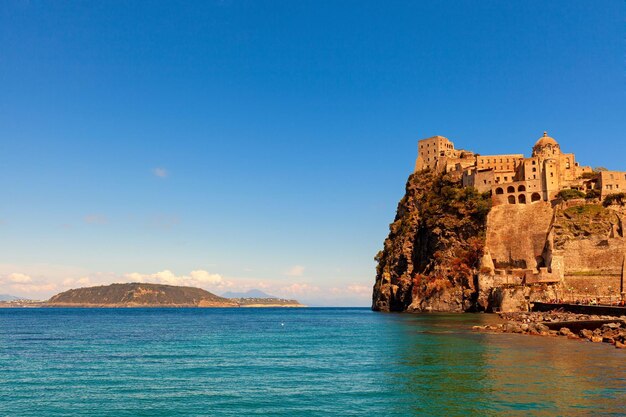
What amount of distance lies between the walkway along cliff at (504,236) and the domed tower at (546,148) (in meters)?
0.23

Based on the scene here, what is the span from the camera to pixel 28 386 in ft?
90.6

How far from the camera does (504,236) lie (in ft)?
300

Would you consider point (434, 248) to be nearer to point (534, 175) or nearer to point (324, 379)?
point (534, 175)

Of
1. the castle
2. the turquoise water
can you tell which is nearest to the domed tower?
the castle

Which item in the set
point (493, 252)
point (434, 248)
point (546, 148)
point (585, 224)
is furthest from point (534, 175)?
point (434, 248)

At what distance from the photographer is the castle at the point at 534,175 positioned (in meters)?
95.8

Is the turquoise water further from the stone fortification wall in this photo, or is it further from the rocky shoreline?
the stone fortification wall

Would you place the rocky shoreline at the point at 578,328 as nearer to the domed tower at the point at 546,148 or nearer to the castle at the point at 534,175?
the castle at the point at 534,175

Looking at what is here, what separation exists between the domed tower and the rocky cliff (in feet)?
53.7

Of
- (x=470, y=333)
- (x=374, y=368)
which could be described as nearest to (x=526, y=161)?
(x=470, y=333)

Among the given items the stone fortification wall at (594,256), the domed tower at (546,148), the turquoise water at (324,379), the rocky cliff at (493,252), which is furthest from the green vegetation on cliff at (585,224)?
the turquoise water at (324,379)

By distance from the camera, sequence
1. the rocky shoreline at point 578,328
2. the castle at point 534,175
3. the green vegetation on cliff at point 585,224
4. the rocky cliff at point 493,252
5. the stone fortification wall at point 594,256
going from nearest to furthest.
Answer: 1. the rocky shoreline at point 578,328
2. the stone fortification wall at point 594,256
3. the rocky cliff at point 493,252
4. the green vegetation on cliff at point 585,224
5. the castle at point 534,175

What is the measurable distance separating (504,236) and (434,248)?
12945 millimetres

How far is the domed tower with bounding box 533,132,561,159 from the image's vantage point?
353 ft
